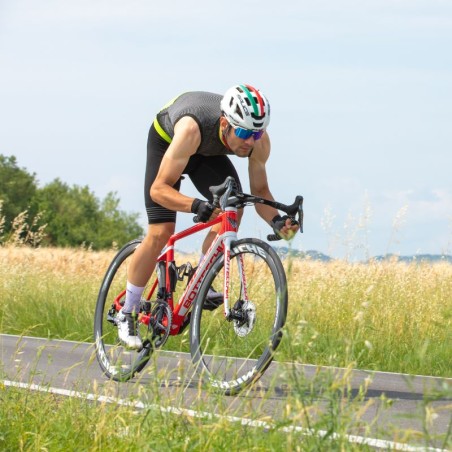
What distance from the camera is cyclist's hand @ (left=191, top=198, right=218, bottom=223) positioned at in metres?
7.55

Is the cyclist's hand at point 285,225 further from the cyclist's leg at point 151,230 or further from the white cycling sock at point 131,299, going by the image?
the white cycling sock at point 131,299

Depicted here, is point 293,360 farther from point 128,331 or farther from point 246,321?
point 128,331

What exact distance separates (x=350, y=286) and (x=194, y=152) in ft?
14.9

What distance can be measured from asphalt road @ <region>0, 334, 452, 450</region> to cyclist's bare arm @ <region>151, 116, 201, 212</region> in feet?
3.92

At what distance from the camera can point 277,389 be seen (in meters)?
7.78

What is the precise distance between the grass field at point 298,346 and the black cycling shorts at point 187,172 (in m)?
1.26

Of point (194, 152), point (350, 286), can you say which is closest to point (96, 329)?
point (194, 152)

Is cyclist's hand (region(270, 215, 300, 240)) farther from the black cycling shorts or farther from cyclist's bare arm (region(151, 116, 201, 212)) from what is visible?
cyclist's bare arm (region(151, 116, 201, 212))

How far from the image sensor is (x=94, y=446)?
5.15 meters

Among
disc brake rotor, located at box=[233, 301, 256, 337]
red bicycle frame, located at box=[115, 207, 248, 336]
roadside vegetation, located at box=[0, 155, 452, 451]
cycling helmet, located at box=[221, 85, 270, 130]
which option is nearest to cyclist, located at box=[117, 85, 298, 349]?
cycling helmet, located at box=[221, 85, 270, 130]

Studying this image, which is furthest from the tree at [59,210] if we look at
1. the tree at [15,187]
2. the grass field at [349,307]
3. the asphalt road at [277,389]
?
Answer: the asphalt road at [277,389]

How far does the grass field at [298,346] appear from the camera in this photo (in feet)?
14.6

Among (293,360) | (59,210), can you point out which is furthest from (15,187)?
(293,360)

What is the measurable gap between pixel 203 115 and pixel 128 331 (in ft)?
6.18
